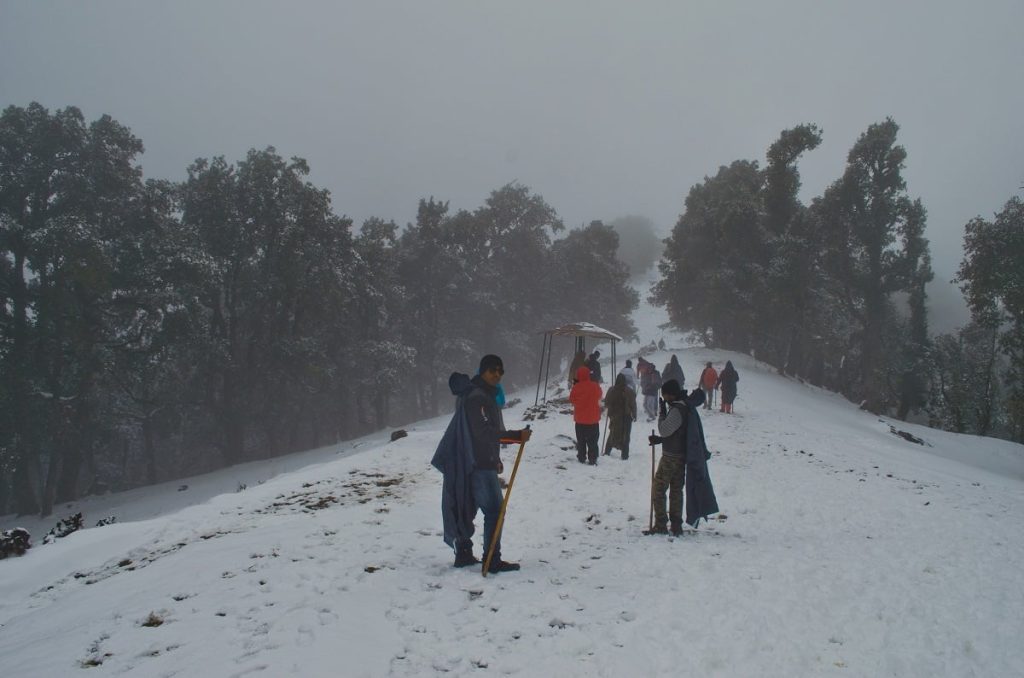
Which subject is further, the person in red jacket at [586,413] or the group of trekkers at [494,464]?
the person in red jacket at [586,413]

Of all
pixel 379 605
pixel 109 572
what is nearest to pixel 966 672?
pixel 379 605

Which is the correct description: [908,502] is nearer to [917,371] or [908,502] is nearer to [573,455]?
[573,455]

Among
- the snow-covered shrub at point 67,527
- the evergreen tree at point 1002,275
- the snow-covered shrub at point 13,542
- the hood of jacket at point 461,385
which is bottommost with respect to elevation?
the snow-covered shrub at point 67,527

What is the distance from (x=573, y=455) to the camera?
13531 millimetres

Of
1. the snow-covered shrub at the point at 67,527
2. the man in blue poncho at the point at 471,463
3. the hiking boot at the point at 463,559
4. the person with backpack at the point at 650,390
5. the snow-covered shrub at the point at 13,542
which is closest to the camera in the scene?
the man in blue poncho at the point at 471,463

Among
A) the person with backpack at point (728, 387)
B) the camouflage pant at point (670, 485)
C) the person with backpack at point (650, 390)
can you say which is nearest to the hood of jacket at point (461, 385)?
the camouflage pant at point (670, 485)

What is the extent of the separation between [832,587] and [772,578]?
22.5 inches

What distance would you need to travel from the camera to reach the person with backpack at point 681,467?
751 centimetres

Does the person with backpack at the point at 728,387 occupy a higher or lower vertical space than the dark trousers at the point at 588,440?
higher

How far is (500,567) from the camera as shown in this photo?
19.7 ft

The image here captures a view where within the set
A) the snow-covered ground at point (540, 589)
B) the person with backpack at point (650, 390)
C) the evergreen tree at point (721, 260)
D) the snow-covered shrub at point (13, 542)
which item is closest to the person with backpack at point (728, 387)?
the person with backpack at point (650, 390)

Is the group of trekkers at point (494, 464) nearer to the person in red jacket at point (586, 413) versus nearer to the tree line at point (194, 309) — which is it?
the person in red jacket at point (586, 413)

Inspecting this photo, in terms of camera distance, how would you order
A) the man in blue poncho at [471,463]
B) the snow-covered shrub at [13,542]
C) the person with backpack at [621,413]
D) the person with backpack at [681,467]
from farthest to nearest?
the person with backpack at [621,413], the snow-covered shrub at [13,542], the person with backpack at [681,467], the man in blue poncho at [471,463]

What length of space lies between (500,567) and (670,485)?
9.99ft
